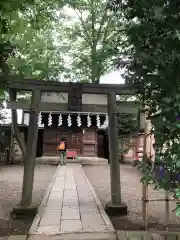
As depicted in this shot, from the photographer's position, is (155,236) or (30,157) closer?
(155,236)

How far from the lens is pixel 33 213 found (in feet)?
24.2

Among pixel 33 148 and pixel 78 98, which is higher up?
pixel 78 98

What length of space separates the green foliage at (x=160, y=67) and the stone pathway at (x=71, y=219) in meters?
2.26

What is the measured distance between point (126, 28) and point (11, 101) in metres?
4.69

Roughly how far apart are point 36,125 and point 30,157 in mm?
780

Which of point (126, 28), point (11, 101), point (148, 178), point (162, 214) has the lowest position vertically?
point (162, 214)

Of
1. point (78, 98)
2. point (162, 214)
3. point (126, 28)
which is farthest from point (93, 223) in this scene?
point (126, 28)

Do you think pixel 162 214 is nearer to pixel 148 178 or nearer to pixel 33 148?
pixel 33 148

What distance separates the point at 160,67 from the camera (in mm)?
3771

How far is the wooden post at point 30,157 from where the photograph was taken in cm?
757

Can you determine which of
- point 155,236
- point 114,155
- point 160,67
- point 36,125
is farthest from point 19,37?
point 155,236

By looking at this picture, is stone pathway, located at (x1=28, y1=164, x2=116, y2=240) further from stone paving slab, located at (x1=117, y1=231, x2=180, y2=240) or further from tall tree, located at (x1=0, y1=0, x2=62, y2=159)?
tall tree, located at (x1=0, y1=0, x2=62, y2=159)

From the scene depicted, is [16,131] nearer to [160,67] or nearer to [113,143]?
[113,143]

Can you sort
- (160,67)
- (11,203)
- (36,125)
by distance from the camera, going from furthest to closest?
(11,203) < (36,125) < (160,67)
